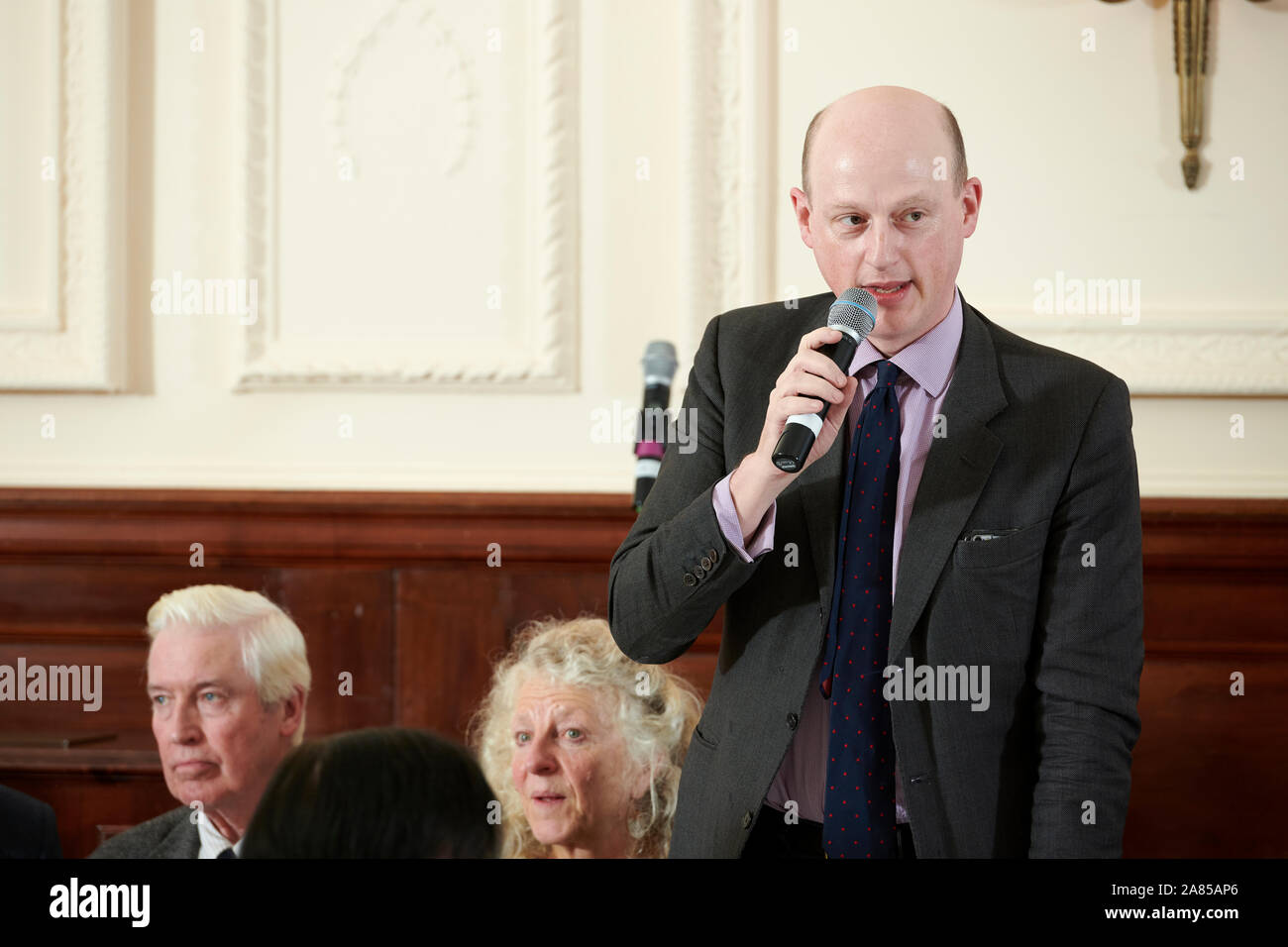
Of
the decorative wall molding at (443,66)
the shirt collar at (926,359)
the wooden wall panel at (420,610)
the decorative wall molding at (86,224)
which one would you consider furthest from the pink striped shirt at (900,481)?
the decorative wall molding at (86,224)

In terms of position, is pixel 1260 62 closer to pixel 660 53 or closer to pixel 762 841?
pixel 660 53

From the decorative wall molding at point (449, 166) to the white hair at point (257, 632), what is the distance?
1047mm

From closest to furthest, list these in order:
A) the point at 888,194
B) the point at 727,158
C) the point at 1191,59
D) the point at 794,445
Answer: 1. the point at 794,445
2. the point at 888,194
3. the point at 1191,59
4. the point at 727,158

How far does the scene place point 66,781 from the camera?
2.89 m

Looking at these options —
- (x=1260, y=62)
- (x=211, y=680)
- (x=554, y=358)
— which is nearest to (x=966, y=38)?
(x=1260, y=62)

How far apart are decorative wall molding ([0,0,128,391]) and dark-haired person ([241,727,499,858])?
2.71 m

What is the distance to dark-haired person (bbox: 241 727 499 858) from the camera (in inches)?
35.3

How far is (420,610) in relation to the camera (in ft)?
10.3

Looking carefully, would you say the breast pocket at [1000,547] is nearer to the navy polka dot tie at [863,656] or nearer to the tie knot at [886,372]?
the navy polka dot tie at [863,656]

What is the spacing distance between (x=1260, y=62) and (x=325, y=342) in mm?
2485

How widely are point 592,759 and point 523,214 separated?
1521 mm

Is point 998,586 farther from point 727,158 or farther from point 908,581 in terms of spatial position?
point 727,158

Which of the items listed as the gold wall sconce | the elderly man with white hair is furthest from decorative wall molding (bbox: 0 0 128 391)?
the gold wall sconce

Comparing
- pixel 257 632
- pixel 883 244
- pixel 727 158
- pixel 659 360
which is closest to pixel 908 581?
pixel 883 244
